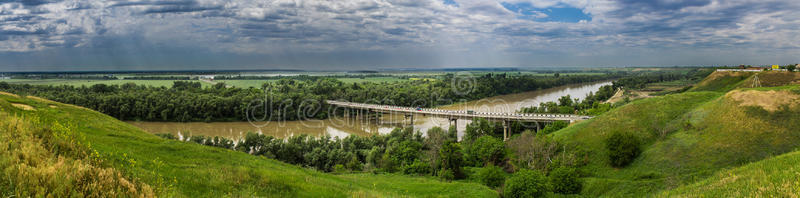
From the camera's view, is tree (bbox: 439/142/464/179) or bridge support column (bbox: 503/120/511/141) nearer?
tree (bbox: 439/142/464/179)

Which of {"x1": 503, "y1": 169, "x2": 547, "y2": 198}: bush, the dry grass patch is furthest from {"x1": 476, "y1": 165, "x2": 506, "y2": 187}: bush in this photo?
the dry grass patch

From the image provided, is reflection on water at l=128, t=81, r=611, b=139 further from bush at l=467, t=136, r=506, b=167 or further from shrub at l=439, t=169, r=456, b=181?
shrub at l=439, t=169, r=456, b=181

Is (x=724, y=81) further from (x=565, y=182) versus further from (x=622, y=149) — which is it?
(x=565, y=182)

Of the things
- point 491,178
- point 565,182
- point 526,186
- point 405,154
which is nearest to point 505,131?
point 405,154

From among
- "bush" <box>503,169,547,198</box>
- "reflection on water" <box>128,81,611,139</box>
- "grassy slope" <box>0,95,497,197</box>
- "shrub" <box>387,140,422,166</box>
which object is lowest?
"reflection on water" <box>128,81,611,139</box>

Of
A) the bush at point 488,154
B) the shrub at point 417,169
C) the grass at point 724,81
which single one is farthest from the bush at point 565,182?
the grass at point 724,81

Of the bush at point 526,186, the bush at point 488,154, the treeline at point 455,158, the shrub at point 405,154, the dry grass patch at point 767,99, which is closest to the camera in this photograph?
the bush at point 526,186

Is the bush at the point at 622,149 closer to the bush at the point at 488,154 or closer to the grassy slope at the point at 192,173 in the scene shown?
the bush at the point at 488,154
